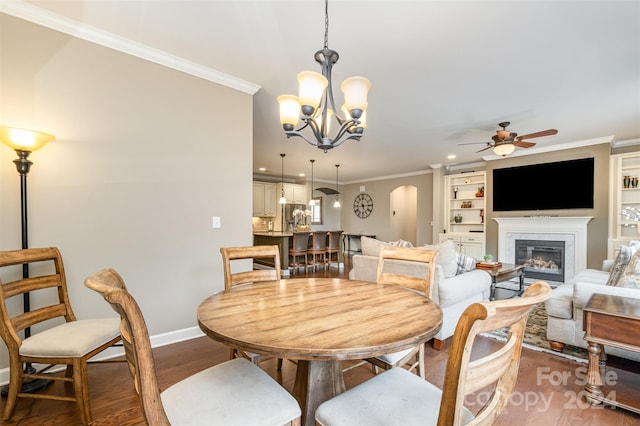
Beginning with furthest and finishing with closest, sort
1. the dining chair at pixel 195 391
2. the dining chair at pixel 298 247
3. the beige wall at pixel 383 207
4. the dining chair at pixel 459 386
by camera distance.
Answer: the beige wall at pixel 383 207
the dining chair at pixel 298 247
the dining chair at pixel 195 391
the dining chair at pixel 459 386

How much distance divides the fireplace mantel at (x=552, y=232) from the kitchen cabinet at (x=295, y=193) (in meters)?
5.17

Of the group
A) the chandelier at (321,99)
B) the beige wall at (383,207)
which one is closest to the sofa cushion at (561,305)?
the chandelier at (321,99)

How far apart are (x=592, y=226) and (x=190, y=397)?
6.56m

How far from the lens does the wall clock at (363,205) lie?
30.3 ft

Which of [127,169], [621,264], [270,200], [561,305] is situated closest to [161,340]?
[127,169]

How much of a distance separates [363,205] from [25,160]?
8.31m

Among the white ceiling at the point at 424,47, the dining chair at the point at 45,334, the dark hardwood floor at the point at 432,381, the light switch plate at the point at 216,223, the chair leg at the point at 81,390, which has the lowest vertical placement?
the dark hardwood floor at the point at 432,381

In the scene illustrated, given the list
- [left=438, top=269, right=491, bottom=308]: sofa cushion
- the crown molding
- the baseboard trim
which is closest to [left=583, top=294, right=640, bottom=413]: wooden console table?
[left=438, top=269, right=491, bottom=308]: sofa cushion

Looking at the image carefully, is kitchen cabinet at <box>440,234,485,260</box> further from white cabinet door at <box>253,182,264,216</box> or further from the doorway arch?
white cabinet door at <box>253,182,264,216</box>

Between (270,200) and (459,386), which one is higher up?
(270,200)

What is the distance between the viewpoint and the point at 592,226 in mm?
4934

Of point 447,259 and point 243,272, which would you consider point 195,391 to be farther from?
point 447,259

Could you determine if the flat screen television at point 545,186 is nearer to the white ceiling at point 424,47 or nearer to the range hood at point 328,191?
the white ceiling at point 424,47

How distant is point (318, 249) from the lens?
20.8ft
